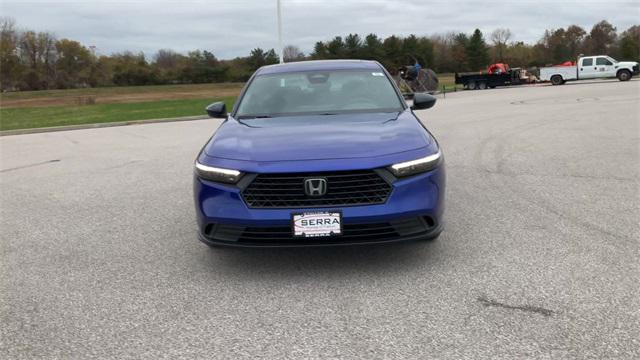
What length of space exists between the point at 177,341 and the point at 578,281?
2.66 metres

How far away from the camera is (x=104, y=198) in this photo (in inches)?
278

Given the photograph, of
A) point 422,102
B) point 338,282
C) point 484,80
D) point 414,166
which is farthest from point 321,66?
point 484,80

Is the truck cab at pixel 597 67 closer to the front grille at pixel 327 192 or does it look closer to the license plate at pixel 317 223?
the front grille at pixel 327 192

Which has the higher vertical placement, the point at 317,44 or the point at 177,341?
the point at 317,44

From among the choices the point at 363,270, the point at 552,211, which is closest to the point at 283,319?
the point at 363,270

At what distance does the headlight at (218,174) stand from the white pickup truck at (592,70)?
4082cm

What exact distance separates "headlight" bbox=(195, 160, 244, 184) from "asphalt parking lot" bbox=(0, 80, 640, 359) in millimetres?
757

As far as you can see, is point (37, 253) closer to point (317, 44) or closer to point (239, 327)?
point (239, 327)

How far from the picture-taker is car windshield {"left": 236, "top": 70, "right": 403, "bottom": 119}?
17.1ft

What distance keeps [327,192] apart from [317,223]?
0.22 meters

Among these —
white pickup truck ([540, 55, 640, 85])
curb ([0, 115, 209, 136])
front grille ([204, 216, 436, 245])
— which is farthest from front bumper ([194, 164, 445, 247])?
white pickup truck ([540, 55, 640, 85])

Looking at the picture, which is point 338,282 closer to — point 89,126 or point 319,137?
point 319,137

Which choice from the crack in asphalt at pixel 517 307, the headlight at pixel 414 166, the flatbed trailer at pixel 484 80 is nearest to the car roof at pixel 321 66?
the headlight at pixel 414 166

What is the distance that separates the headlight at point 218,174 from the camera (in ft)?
12.7
